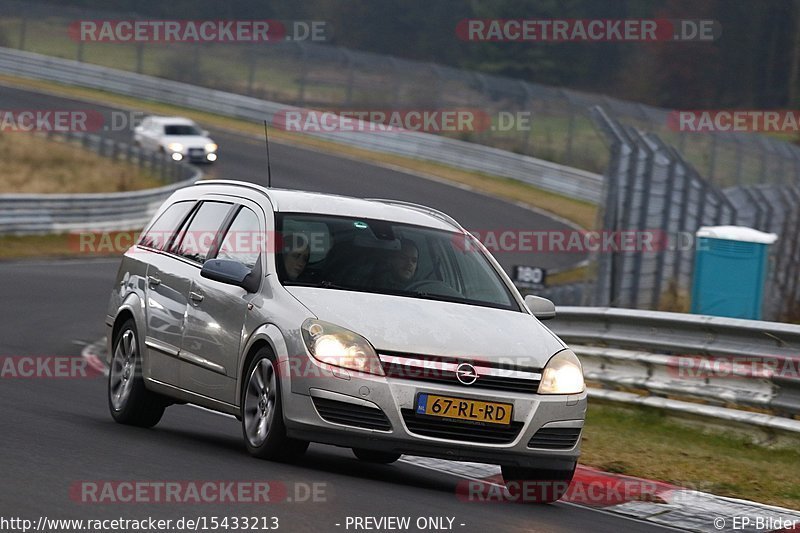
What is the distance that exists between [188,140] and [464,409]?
34379mm

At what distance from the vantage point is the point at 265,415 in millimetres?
8125

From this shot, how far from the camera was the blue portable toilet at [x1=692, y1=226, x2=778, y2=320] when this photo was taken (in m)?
16.3

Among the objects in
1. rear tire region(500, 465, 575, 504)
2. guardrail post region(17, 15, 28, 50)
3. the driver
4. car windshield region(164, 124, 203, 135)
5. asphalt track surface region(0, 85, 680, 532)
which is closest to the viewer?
asphalt track surface region(0, 85, 680, 532)

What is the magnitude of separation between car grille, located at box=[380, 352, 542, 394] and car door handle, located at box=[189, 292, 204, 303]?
1769mm

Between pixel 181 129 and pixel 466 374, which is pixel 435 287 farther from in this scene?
pixel 181 129

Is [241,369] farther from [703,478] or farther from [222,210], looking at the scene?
[703,478]

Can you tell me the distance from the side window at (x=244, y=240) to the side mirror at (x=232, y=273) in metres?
0.14

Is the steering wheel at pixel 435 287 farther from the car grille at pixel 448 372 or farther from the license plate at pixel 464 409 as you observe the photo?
the license plate at pixel 464 409

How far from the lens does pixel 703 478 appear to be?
31.9 ft
